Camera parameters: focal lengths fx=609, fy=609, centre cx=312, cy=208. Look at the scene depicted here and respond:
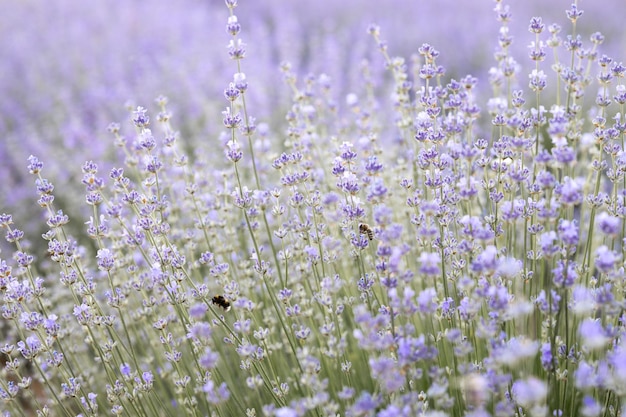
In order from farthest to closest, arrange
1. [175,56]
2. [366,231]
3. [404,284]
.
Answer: [175,56]
[366,231]
[404,284]

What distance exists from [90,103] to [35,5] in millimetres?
4089

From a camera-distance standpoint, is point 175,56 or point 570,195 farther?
point 175,56

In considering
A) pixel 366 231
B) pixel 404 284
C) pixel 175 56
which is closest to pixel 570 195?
pixel 404 284

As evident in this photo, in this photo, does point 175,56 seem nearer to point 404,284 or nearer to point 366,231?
point 366,231

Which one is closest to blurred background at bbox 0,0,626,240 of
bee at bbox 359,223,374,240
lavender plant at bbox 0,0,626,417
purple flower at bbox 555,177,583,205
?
lavender plant at bbox 0,0,626,417

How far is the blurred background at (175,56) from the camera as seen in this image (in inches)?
207

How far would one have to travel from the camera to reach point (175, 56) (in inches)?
266

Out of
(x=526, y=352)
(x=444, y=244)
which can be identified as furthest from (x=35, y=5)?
(x=526, y=352)

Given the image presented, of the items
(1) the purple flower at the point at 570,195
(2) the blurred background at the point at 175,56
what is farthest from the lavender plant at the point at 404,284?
(2) the blurred background at the point at 175,56

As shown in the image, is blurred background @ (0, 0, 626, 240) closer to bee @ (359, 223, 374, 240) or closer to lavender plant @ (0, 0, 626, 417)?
lavender plant @ (0, 0, 626, 417)

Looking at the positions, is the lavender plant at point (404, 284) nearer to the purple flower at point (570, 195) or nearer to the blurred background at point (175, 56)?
the purple flower at point (570, 195)

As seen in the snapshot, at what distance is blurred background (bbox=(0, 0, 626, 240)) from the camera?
526 cm

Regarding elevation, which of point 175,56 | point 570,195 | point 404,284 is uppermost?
point 175,56

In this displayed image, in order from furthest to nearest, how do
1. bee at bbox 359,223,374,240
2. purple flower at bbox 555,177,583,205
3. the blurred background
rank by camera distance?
the blurred background → bee at bbox 359,223,374,240 → purple flower at bbox 555,177,583,205
